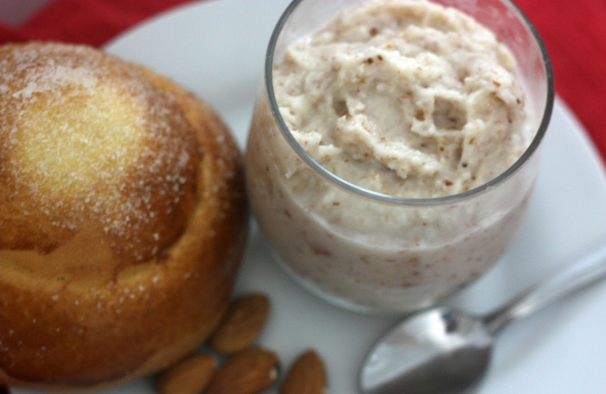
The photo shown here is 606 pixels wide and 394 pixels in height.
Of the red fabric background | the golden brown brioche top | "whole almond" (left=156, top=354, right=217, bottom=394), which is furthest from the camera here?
the red fabric background

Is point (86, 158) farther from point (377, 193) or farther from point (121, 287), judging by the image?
point (377, 193)

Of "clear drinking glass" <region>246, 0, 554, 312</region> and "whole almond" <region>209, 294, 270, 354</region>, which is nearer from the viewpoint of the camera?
"clear drinking glass" <region>246, 0, 554, 312</region>

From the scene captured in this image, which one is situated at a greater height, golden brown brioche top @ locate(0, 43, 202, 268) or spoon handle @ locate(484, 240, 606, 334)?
golden brown brioche top @ locate(0, 43, 202, 268)

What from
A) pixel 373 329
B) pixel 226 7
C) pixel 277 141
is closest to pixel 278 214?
pixel 277 141

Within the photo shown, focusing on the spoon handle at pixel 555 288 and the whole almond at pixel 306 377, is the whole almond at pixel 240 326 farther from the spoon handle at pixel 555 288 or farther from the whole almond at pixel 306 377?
the spoon handle at pixel 555 288

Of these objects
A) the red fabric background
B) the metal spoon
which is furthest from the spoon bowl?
the red fabric background

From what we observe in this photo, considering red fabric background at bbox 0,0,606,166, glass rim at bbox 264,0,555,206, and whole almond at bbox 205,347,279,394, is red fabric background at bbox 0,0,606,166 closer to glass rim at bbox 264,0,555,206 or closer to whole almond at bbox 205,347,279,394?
glass rim at bbox 264,0,555,206

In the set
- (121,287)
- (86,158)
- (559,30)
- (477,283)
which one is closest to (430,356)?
(477,283)

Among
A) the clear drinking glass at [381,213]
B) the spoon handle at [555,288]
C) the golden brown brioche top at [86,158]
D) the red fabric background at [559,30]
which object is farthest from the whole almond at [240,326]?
the red fabric background at [559,30]
